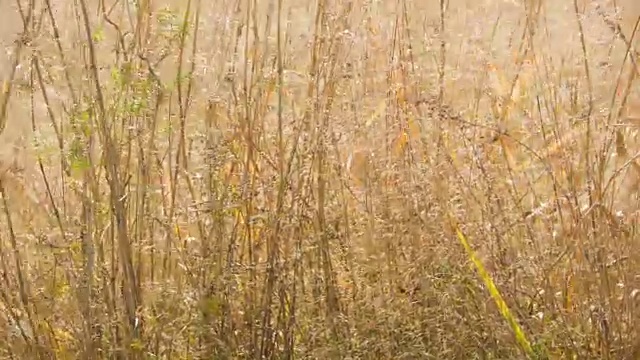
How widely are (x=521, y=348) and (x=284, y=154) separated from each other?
0.50 metres

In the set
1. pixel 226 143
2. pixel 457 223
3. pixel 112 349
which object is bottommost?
pixel 112 349

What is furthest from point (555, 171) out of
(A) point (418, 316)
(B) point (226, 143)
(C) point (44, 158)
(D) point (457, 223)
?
(C) point (44, 158)

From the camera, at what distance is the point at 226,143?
79.8 inches

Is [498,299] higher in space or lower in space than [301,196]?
lower

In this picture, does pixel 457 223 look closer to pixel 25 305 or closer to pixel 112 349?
pixel 112 349

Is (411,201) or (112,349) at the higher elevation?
(411,201)

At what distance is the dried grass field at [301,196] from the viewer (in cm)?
202

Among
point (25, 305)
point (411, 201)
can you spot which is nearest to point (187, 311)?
point (25, 305)

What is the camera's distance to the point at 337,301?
81.8 inches

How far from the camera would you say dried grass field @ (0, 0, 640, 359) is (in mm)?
2020

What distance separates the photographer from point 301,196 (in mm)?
2047

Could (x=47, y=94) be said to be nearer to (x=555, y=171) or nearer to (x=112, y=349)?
(x=112, y=349)

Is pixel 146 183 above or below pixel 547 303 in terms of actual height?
above

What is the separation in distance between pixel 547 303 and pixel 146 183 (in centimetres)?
70
